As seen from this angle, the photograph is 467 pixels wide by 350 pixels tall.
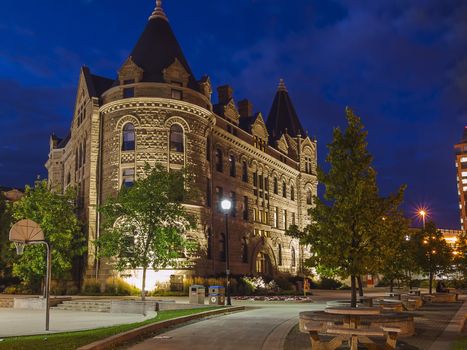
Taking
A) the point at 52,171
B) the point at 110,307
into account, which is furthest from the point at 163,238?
the point at 52,171

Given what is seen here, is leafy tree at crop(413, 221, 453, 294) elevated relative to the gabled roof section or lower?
lower

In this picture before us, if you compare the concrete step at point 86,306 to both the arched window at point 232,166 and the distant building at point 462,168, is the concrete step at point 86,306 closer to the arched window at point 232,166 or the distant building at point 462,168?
the arched window at point 232,166

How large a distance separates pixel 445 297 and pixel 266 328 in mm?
19260

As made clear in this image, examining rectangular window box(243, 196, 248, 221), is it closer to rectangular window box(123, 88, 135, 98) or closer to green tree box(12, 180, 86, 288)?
rectangular window box(123, 88, 135, 98)

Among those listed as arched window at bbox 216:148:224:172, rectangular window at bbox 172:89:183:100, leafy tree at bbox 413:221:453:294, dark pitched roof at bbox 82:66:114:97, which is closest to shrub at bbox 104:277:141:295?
rectangular window at bbox 172:89:183:100

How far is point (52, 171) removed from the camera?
61.7 meters

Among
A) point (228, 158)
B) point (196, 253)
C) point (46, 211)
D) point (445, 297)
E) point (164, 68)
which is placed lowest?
point (445, 297)

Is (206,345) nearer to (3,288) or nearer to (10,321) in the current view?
(10,321)

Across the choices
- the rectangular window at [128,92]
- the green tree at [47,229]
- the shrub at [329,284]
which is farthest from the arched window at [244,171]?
the green tree at [47,229]

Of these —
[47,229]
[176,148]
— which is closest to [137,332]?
[47,229]

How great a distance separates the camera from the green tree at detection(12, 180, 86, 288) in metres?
33.4

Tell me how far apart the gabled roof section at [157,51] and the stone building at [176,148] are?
0.08 m

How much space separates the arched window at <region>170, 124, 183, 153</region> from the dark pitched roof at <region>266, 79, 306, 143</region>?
86.1 feet

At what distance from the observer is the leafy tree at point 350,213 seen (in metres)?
16.9
